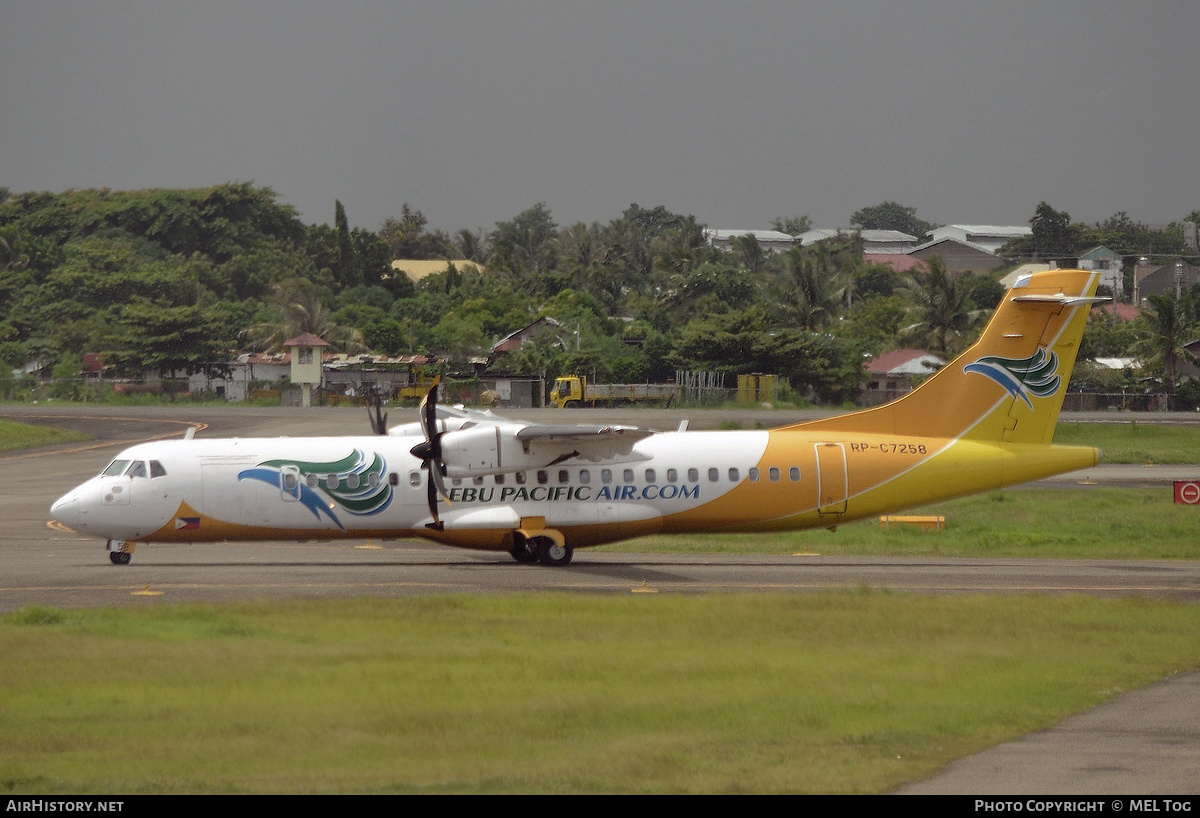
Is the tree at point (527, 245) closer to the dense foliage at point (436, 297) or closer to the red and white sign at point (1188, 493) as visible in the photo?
the dense foliage at point (436, 297)

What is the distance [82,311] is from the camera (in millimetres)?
109375

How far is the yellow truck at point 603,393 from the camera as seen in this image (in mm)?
77438

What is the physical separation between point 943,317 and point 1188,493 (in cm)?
4481

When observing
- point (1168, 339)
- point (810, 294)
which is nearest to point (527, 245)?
point (810, 294)

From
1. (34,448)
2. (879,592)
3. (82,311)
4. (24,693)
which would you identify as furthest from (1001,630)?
(82,311)

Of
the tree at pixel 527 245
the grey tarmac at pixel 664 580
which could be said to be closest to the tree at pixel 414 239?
the tree at pixel 527 245

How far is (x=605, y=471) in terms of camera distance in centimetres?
2766

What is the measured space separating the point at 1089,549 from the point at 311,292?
310 feet

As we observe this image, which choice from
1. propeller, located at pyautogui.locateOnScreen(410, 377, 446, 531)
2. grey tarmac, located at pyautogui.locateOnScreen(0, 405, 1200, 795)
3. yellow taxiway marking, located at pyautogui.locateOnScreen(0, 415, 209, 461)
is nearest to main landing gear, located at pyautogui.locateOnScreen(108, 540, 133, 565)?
grey tarmac, located at pyautogui.locateOnScreen(0, 405, 1200, 795)

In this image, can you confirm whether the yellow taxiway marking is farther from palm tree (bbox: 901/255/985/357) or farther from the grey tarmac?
palm tree (bbox: 901/255/985/357)

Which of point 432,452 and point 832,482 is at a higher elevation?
point 432,452

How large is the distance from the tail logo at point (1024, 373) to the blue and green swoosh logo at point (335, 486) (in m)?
13.0

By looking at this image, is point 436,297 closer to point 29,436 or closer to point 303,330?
point 303,330

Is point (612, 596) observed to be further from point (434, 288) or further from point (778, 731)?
point (434, 288)
